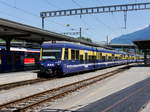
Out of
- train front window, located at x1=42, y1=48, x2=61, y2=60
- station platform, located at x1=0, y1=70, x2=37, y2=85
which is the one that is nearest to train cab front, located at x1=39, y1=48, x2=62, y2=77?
train front window, located at x1=42, y1=48, x2=61, y2=60

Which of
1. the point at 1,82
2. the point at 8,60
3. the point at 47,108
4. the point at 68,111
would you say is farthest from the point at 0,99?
the point at 8,60

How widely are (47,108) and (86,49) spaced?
1684 cm

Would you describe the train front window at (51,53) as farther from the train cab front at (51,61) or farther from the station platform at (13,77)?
the station platform at (13,77)

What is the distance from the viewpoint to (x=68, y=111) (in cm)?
945

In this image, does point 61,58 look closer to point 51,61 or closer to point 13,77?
point 51,61

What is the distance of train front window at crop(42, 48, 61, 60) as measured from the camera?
21.4 m

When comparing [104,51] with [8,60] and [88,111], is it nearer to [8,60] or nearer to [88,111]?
[8,60]

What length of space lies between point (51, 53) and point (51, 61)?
677 millimetres

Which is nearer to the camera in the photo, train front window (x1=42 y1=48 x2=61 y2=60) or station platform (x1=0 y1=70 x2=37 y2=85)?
station platform (x1=0 y1=70 x2=37 y2=85)

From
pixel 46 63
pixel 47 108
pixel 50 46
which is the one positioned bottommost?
pixel 47 108

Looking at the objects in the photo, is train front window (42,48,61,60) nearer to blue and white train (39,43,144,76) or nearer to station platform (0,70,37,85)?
blue and white train (39,43,144,76)

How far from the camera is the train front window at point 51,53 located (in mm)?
21414

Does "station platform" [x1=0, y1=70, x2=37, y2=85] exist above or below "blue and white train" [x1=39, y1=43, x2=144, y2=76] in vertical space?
below

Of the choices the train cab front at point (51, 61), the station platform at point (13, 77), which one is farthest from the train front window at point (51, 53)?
the station platform at point (13, 77)
